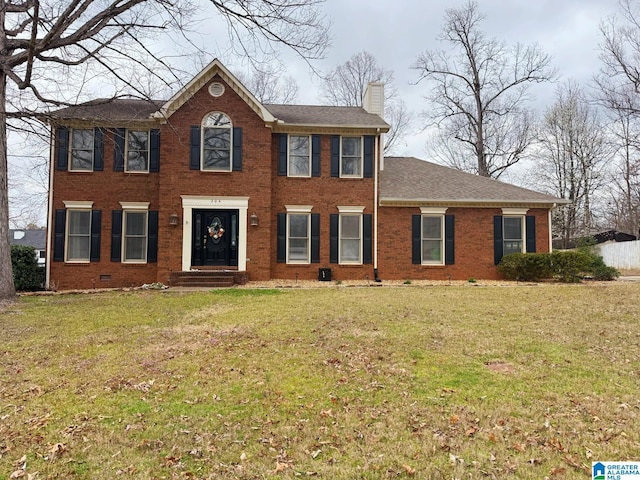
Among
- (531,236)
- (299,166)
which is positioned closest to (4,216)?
(299,166)

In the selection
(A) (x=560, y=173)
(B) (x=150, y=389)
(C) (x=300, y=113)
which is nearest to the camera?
(B) (x=150, y=389)

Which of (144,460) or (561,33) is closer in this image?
(144,460)

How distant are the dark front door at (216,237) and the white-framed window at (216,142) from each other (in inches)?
62.6

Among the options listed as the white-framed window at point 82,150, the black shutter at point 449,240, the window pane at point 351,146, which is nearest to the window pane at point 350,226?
the window pane at point 351,146

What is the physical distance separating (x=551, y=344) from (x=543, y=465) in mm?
3532

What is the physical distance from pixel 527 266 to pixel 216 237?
1081cm

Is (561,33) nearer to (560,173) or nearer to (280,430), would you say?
(280,430)

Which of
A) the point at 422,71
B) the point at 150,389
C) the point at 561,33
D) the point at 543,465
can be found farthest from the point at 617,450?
the point at 422,71

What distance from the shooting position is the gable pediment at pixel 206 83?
15.2 m

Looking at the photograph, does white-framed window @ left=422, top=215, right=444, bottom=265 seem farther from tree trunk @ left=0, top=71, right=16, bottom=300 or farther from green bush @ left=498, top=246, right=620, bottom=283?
tree trunk @ left=0, top=71, right=16, bottom=300

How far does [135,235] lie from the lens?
16188mm

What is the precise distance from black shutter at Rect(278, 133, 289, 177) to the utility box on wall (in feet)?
12.3

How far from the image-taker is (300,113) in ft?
57.7

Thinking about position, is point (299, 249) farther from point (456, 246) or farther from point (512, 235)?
point (512, 235)
